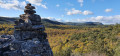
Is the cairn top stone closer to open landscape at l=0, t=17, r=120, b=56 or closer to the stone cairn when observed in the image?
the stone cairn

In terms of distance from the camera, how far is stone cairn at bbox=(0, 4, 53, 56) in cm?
833

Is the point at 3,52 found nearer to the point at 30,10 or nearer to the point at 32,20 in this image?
the point at 32,20

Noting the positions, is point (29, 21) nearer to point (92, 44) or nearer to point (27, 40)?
point (27, 40)

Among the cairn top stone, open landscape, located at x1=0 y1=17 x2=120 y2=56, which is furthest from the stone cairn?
open landscape, located at x1=0 y1=17 x2=120 y2=56

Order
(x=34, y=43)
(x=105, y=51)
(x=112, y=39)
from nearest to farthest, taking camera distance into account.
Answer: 1. (x=34, y=43)
2. (x=105, y=51)
3. (x=112, y=39)

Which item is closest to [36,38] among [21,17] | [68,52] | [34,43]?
[34,43]

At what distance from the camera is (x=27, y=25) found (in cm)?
960

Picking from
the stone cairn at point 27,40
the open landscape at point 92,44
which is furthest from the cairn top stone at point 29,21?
the open landscape at point 92,44

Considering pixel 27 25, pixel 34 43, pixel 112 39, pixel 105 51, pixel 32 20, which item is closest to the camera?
pixel 34 43

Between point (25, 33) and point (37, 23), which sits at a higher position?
point (37, 23)

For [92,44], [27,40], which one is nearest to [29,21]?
[27,40]

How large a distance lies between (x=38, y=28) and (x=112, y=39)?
39.7 m

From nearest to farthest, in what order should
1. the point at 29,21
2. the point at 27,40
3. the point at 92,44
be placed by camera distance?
the point at 27,40 → the point at 29,21 → the point at 92,44

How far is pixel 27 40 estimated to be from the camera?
9.34 m
